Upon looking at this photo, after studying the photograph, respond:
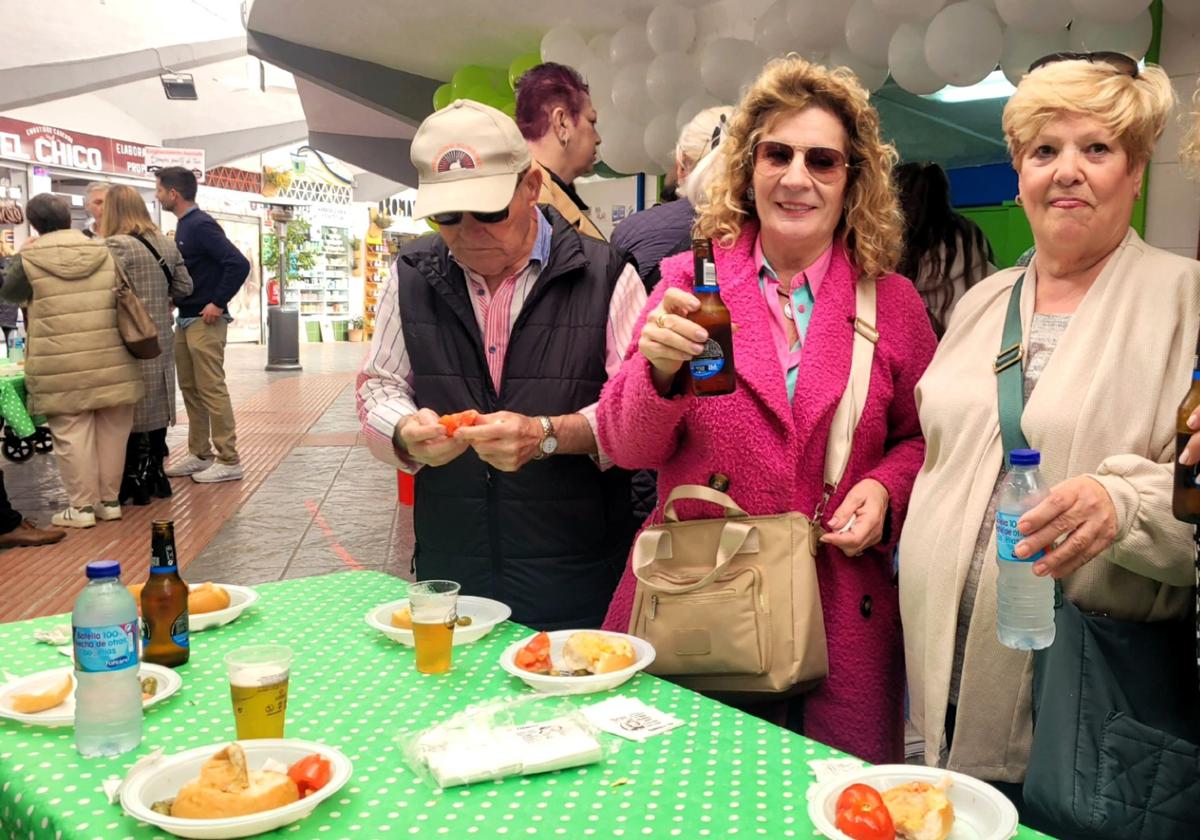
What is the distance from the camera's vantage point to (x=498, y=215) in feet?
7.57

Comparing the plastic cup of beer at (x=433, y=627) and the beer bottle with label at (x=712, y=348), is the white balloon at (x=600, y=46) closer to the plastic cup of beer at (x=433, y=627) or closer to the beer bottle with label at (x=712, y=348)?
the beer bottle with label at (x=712, y=348)

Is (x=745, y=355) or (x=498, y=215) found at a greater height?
(x=498, y=215)

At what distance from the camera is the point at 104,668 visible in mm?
1500

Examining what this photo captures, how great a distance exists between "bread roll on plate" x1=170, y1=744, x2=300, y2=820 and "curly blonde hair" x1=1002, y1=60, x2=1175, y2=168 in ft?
5.32

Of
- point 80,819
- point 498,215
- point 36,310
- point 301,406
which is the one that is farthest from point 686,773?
point 301,406

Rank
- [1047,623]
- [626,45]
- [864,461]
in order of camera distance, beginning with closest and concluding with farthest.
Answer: [1047,623], [864,461], [626,45]

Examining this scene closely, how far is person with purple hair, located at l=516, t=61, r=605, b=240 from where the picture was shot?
3182mm

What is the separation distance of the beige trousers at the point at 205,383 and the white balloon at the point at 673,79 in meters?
3.50

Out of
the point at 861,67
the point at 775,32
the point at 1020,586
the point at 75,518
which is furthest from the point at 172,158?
the point at 1020,586

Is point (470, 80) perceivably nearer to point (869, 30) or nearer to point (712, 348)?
point (869, 30)

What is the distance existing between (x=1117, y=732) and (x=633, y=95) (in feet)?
19.0

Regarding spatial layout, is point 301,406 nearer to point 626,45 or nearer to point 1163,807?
point 626,45

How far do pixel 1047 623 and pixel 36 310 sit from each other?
605 centimetres

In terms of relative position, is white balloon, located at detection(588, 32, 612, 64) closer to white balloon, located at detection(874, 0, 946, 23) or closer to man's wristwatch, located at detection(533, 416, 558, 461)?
white balloon, located at detection(874, 0, 946, 23)
